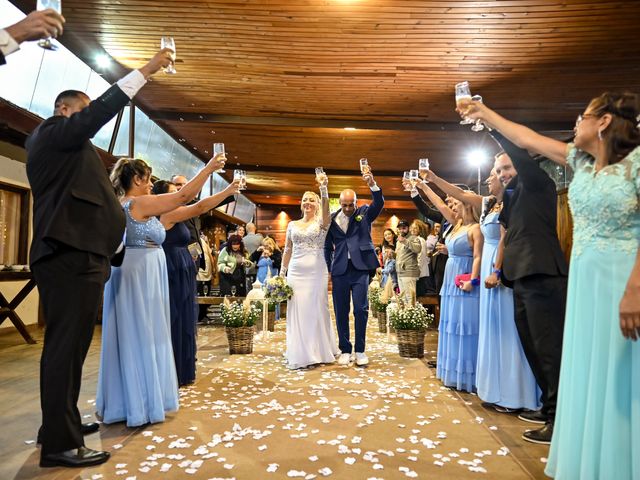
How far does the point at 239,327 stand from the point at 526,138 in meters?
4.12

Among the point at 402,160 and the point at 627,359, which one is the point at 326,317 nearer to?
the point at 627,359

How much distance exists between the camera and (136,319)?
2.92 meters

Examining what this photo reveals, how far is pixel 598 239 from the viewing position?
178 cm

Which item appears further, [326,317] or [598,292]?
[326,317]

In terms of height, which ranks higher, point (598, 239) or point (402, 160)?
point (402, 160)

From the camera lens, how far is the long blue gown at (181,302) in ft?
12.6

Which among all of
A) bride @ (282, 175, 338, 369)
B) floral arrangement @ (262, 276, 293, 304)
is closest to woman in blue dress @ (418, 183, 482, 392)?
bride @ (282, 175, 338, 369)

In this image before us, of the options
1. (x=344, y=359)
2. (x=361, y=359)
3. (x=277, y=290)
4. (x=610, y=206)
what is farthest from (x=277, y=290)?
(x=610, y=206)

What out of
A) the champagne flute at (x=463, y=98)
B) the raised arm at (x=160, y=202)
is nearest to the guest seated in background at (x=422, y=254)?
the raised arm at (x=160, y=202)

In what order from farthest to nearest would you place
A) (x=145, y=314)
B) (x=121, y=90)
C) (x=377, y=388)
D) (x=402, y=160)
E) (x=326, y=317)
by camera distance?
(x=402, y=160) < (x=326, y=317) < (x=377, y=388) < (x=145, y=314) < (x=121, y=90)

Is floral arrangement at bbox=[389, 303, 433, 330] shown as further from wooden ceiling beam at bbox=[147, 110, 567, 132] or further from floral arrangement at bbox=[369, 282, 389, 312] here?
wooden ceiling beam at bbox=[147, 110, 567, 132]

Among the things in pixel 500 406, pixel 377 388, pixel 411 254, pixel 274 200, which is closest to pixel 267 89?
pixel 411 254

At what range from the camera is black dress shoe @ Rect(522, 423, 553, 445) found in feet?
8.67

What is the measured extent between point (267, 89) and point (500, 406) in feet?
18.9
